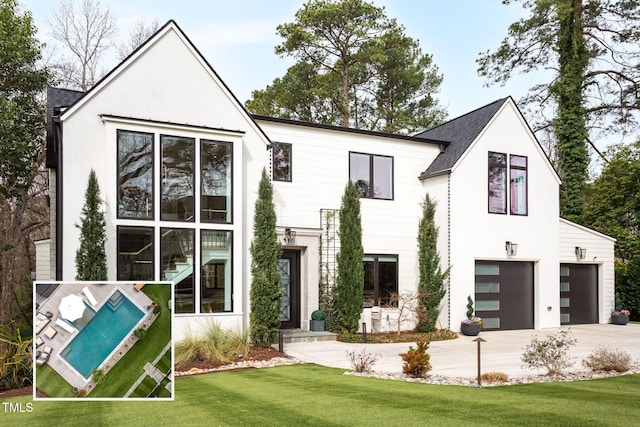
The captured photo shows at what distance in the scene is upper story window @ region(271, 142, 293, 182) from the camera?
15.4 meters

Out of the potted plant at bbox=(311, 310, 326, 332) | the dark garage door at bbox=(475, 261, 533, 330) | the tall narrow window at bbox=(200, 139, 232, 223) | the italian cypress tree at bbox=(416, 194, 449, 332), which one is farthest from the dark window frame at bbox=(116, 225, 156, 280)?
the dark garage door at bbox=(475, 261, 533, 330)

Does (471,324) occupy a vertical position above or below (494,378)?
below

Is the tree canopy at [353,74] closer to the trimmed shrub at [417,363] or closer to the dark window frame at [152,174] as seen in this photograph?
the dark window frame at [152,174]

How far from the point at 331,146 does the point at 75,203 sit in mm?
7520

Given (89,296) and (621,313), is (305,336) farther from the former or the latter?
(621,313)

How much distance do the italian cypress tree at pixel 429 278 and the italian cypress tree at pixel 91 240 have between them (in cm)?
917

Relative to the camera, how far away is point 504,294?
57.8 feet

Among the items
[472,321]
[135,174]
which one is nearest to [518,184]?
[472,321]

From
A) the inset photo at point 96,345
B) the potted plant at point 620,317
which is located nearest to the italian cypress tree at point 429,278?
the potted plant at point 620,317

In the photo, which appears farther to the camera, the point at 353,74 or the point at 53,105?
the point at 353,74

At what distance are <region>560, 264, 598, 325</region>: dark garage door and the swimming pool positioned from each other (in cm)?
1827

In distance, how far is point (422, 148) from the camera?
1791 centimetres

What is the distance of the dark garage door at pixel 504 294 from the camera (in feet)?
56.5

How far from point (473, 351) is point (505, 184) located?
6873 mm
